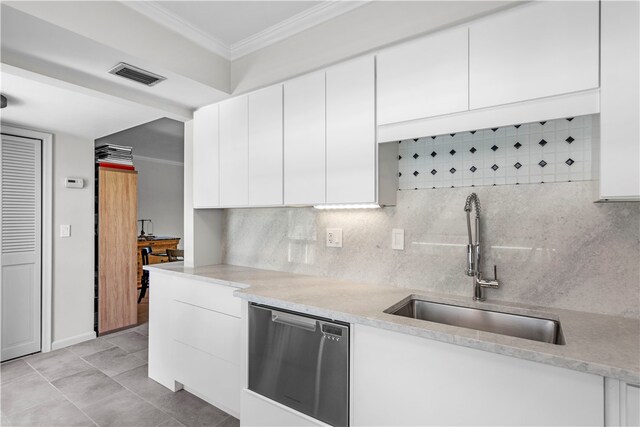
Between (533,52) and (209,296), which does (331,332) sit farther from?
(533,52)

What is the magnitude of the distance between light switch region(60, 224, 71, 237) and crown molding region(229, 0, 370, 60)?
2.52 m

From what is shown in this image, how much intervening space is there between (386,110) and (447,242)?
31.8 inches

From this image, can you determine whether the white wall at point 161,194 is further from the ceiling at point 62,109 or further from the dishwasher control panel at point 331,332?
the dishwasher control panel at point 331,332

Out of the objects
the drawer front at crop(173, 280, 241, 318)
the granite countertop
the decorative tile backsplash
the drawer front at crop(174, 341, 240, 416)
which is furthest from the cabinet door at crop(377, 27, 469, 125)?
the drawer front at crop(174, 341, 240, 416)

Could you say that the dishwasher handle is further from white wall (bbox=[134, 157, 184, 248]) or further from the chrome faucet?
white wall (bbox=[134, 157, 184, 248])

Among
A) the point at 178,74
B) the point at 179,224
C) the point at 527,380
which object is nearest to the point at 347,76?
the point at 178,74

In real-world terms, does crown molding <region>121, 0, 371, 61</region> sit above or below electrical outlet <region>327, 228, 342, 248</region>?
above

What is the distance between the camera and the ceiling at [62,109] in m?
2.14

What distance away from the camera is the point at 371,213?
7.12 feet

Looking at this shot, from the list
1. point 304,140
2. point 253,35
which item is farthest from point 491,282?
point 253,35

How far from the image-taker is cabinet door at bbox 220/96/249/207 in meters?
2.42

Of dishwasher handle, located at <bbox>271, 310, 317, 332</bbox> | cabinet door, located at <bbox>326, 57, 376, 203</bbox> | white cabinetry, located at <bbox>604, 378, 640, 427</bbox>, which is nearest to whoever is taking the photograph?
white cabinetry, located at <bbox>604, 378, 640, 427</bbox>

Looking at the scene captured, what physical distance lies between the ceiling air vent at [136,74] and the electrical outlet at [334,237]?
151cm

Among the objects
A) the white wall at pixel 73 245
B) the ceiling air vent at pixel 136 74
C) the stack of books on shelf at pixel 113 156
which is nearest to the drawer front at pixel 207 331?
the ceiling air vent at pixel 136 74
